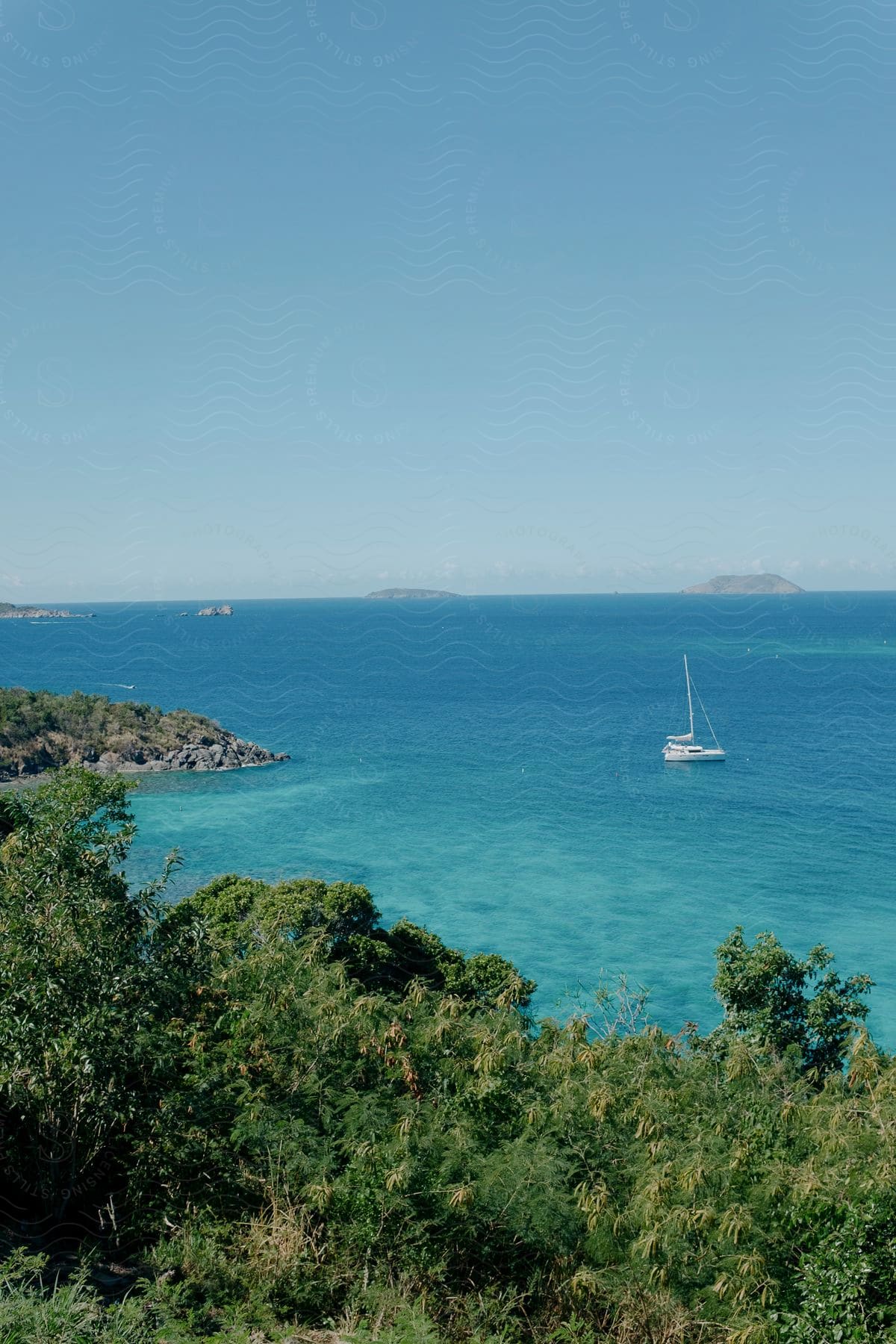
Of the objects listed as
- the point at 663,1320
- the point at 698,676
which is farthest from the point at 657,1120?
the point at 698,676

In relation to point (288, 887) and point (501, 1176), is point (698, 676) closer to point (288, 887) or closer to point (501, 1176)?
point (288, 887)

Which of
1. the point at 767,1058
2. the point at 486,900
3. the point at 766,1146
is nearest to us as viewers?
the point at 766,1146

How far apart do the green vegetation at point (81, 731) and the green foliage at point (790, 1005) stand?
44.8 metres

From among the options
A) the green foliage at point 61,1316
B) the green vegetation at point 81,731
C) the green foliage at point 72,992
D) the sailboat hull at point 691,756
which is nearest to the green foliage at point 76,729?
the green vegetation at point 81,731

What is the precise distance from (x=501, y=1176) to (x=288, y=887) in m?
15.3

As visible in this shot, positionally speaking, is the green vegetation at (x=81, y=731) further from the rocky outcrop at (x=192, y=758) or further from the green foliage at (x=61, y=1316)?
the green foliage at (x=61, y=1316)

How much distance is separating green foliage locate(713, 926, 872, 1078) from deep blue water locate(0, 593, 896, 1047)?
818cm

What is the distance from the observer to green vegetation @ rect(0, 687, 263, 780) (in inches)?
2060

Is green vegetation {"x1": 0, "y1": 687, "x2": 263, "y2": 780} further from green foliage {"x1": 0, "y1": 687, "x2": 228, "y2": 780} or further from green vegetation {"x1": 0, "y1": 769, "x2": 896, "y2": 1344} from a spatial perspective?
green vegetation {"x1": 0, "y1": 769, "x2": 896, "y2": 1344}

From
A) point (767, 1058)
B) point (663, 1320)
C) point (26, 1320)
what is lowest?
point (767, 1058)

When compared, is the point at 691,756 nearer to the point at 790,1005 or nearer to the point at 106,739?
the point at 106,739

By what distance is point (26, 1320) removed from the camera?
5504 mm

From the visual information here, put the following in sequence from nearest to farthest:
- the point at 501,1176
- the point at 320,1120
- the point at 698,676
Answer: the point at 501,1176 → the point at 320,1120 → the point at 698,676

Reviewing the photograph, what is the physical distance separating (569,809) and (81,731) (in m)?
32.3
